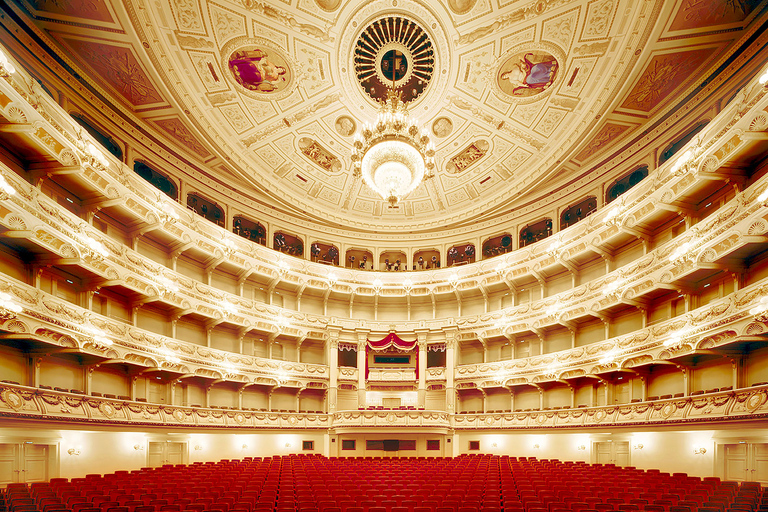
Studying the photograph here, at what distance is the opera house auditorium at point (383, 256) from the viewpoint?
10.8 metres

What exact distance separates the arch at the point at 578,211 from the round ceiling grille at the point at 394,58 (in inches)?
349

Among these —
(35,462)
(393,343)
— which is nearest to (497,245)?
(393,343)

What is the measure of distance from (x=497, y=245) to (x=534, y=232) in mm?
2102

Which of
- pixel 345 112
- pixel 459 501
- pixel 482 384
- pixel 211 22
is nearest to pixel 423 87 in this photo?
pixel 345 112

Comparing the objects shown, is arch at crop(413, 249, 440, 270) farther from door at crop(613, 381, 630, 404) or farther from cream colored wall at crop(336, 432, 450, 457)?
door at crop(613, 381, 630, 404)

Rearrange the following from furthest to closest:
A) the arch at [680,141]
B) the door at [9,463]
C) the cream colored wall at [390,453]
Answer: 1. the cream colored wall at [390,453]
2. the arch at [680,141]
3. the door at [9,463]

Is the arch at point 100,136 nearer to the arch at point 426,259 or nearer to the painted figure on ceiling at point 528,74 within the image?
the painted figure on ceiling at point 528,74

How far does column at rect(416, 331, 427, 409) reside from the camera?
22500mm

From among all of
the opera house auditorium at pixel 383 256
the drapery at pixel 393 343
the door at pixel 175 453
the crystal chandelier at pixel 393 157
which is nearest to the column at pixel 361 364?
the opera house auditorium at pixel 383 256

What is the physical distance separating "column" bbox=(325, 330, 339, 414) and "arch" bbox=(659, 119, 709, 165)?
52.5 feet

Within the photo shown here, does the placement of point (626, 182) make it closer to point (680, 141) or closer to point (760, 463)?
point (680, 141)

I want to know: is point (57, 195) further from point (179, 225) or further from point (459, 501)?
point (459, 501)

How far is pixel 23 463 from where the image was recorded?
37.1 feet

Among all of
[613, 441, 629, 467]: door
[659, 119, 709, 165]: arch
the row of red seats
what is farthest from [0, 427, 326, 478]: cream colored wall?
[659, 119, 709, 165]: arch
